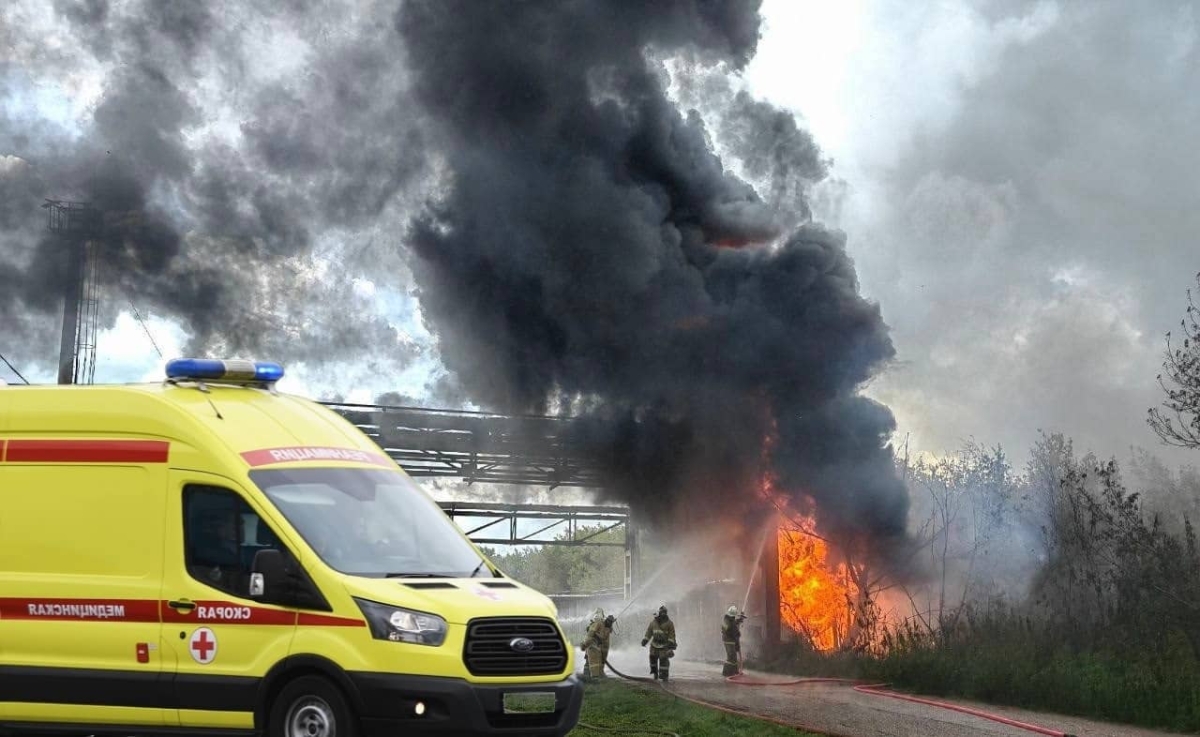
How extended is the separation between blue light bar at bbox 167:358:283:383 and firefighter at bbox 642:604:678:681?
44.0 feet

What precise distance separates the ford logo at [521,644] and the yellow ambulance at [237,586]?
1 centimetres

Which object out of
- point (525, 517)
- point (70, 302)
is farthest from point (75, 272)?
point (525, 517)

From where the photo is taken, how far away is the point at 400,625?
27.7 ft

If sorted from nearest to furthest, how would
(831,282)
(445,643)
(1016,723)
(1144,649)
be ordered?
(445,643) → (1016,723) → (1144,649) → (831,282)

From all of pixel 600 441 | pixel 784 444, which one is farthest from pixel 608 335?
pixel 784 444

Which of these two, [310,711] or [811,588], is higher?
[811,588]

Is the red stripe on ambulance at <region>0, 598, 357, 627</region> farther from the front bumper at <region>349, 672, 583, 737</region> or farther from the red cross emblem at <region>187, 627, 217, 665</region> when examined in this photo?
the front bumper at <region>349, 672, 583, 737</region>

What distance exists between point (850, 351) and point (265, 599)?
24.0 m

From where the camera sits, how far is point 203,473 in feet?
30.2

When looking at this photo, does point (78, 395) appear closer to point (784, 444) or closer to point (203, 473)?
point (203, 473)

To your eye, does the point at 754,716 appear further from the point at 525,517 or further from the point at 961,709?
Result: the point at 525,517

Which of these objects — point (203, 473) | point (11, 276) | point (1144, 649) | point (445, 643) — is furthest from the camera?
point (11, 276)

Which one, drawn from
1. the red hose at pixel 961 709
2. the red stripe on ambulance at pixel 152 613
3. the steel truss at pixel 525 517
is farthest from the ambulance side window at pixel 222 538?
the steel truss at pixel 525 517

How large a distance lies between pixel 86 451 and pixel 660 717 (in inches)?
323
